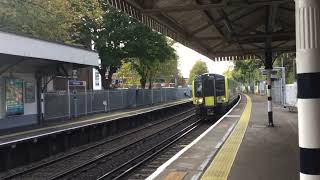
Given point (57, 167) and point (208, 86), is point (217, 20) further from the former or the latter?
point (208, 86)

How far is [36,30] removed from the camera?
2908 cm

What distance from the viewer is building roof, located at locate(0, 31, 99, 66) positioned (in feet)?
62.3

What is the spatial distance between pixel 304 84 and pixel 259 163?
722 centimetres

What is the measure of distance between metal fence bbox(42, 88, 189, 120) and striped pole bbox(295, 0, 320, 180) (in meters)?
25.8

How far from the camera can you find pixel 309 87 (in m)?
2.82

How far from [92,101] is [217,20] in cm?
2355

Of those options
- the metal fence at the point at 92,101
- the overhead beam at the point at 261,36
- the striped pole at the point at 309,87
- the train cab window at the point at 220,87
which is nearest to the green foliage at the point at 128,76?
the metal fence at the point at 92,101

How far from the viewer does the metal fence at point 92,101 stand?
29344 millimetres

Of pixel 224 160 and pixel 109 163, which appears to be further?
pixel 109 163

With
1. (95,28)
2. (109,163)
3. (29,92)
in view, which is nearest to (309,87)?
(109,163)

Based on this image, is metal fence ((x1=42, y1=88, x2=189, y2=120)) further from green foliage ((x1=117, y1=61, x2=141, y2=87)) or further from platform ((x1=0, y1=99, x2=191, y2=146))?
green foliage ((x1=117, y1=61, x2=141, y2=87))

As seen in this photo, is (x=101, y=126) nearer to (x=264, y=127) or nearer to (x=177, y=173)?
(x=264, y=127)

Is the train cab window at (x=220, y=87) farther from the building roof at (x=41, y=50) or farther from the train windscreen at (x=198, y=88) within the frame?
the building roof at (x=41, y=50)

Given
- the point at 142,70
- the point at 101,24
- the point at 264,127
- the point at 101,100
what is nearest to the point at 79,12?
the point at 101,100
